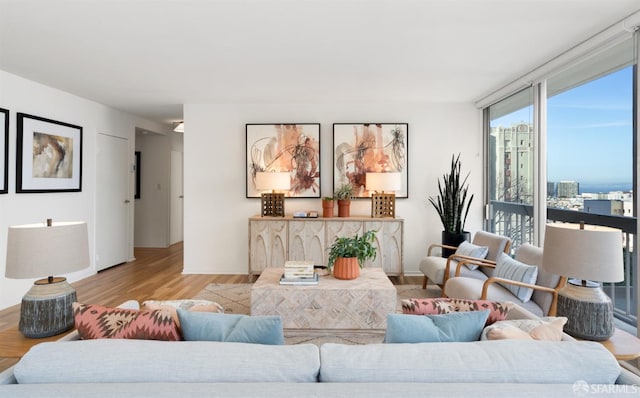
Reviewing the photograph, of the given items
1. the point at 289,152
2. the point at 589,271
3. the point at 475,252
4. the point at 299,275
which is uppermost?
the point at 289,152

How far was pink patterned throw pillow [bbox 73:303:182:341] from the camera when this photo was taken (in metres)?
1.32

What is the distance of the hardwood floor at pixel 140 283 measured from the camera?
3960mm

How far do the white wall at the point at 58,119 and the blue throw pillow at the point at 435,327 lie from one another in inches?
167

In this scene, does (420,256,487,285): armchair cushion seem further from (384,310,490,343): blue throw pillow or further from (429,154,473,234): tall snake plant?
(384,310,490,343): blue throw pillow

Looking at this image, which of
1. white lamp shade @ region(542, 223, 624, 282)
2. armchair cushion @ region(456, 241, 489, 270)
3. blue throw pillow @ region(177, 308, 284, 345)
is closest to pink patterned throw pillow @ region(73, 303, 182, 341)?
blue throw pillow @ region(177, 308, 284, 345)

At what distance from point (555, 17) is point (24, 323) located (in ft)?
12.2

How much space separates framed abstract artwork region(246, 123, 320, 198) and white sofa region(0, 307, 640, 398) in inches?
157

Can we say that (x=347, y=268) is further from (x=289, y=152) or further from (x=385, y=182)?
(x=289, y=152)

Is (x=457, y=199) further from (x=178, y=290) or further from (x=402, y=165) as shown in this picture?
(x=178, y=290)

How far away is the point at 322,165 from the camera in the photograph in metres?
5.12

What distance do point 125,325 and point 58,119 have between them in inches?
167

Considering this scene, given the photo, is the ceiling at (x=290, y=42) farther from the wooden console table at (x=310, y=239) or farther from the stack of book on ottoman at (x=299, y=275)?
the stack of book on ottoman at (x=299, y=275)

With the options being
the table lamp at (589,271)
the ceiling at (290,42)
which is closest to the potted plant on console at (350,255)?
the table lamp at (589,271)

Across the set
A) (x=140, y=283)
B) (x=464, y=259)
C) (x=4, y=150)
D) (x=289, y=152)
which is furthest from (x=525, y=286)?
(x=4, y=150)
